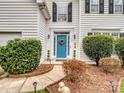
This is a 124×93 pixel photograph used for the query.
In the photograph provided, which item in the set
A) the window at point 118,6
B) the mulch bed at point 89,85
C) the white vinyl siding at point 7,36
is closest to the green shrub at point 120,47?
the mulch bed at point 89,85

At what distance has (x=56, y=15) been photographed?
21109 millimetres

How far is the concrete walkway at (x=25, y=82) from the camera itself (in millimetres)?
10547

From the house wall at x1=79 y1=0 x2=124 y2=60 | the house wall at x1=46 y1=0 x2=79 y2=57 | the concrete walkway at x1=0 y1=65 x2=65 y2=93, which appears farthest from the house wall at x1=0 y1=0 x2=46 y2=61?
the house wall at x1=46 y1=0 x2=79 y2=57

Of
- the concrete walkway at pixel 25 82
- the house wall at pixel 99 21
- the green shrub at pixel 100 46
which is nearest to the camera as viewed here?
the concrete walkway at pixel 25 82

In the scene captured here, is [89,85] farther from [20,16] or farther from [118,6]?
[118,6]

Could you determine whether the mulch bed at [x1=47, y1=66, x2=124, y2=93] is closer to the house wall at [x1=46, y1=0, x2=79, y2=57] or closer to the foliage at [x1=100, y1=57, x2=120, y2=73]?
the foliage at [x1=100, y1=57, x2=120, y2=73]

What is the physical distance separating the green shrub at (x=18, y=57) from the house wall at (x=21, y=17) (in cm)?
183

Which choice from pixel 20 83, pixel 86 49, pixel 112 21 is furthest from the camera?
pixel 112 21

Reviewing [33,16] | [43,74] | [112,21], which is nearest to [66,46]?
[112,21]

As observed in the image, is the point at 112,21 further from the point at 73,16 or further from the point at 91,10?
the point at 73,16

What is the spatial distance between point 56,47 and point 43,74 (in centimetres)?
837

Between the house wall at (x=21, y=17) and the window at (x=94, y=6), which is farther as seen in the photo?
the window at (x=94, y=6)

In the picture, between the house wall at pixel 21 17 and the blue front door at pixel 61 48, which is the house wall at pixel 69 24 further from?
the house wall at pixel 21 17

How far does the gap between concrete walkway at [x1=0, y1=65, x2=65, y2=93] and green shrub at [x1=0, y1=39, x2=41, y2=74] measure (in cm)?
82
